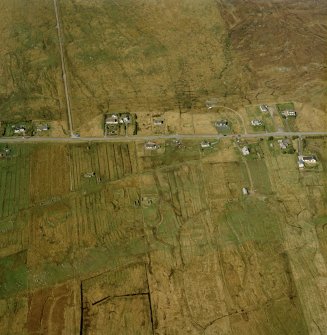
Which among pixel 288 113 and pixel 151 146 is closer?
pixel 151 146

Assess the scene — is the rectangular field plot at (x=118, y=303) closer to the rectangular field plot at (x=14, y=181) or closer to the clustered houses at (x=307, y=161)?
the rectangular field plot at (x=14, y=181)

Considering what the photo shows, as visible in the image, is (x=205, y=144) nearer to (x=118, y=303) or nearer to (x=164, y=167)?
(x=164, y=167)

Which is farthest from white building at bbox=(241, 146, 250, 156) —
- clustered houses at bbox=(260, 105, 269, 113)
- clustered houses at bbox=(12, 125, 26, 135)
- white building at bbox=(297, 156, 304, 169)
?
clustered houses at bbox=(12, 125, 26, 135)

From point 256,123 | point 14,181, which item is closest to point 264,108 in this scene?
point 256,123

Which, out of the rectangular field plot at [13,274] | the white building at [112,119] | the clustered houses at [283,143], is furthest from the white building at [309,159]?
the rectangular field plot at [13,274]

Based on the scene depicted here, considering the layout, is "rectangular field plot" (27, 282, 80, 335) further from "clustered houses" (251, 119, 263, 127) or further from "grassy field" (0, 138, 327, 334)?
"clustered houses" (251, 119, 263, 127)
